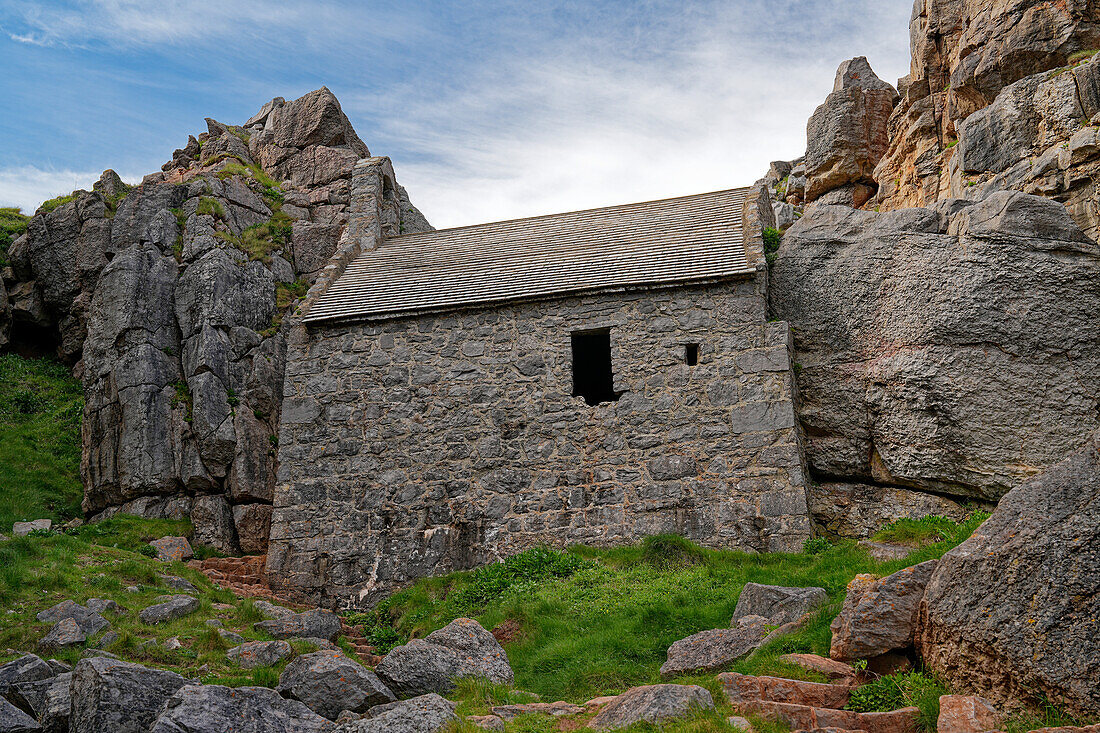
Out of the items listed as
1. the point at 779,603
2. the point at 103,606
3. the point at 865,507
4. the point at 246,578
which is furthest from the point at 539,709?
the point at 246,578

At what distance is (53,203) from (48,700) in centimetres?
1816

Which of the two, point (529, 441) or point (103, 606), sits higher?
point (529, 441)

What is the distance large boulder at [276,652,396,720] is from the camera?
7816 mm

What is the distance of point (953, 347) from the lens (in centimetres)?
1345

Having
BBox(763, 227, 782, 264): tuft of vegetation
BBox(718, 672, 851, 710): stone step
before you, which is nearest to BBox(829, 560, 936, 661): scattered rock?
BBox(718, 672, 851, 710): stone step

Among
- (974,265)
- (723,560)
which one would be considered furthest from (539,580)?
(974,265)

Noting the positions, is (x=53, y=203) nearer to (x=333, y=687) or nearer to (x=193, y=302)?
(x=193, y=302)

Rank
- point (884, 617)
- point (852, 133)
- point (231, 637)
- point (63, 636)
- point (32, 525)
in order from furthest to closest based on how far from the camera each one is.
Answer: point (852, 133)
point (32, 525)
point (231, 637)
point (63, 636)
point (884, 617)

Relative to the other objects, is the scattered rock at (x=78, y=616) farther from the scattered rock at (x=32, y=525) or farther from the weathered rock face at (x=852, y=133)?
the weathered rock face at (x=852, y=133)

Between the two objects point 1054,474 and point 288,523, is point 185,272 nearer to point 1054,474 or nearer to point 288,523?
point 288,523

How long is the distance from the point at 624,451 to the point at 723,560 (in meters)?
2.50

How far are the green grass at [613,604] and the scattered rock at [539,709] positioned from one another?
0.71 meters

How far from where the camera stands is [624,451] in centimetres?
1409

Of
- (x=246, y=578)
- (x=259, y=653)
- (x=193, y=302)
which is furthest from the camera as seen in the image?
(x=193, y=302)
